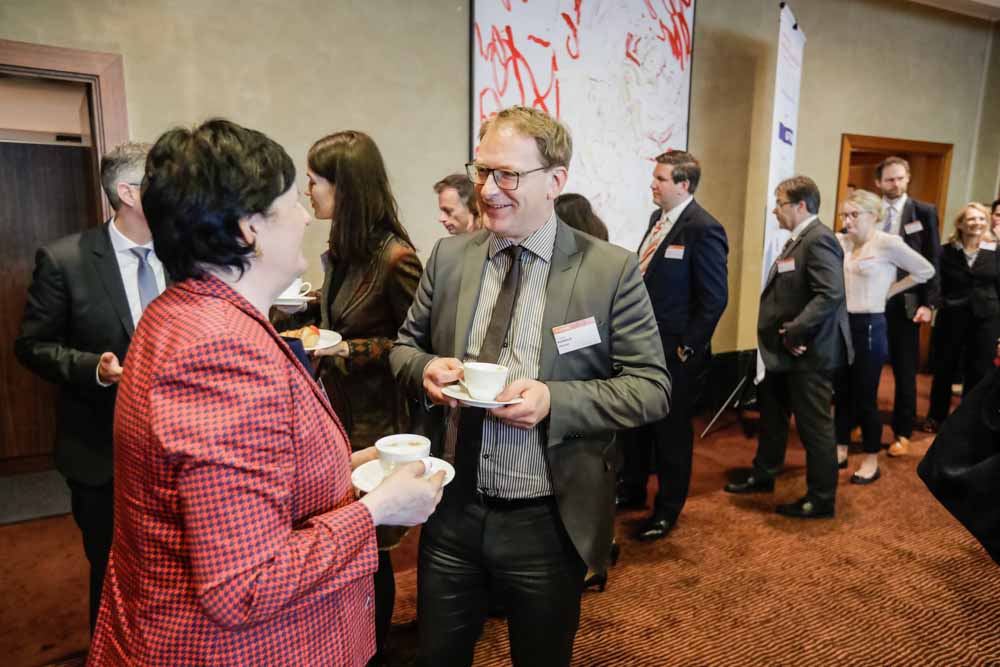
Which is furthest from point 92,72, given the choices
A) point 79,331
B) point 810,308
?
point 810,308

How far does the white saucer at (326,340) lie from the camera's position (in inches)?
65.0

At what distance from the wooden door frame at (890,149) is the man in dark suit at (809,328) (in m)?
2.94

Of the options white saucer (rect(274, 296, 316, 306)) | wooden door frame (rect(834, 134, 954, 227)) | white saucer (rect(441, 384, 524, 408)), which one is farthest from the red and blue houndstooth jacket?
wooden door frame (rect(834, 134, 954, 227))

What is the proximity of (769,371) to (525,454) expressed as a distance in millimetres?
2307

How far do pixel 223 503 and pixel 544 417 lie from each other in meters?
0.67

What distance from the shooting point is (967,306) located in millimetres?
4652

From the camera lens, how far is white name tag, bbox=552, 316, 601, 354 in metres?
1.32

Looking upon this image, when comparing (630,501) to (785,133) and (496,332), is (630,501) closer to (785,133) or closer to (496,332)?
(496,332)

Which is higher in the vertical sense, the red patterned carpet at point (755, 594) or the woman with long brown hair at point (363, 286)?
the woman with long brown hair at point (363, 286)

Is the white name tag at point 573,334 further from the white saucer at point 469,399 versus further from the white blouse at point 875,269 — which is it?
the white blouse at point 875,269

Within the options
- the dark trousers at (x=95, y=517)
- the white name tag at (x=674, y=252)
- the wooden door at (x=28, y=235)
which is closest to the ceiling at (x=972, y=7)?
the white name tag at (x=674, y=252)

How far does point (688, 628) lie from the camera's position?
2.31m

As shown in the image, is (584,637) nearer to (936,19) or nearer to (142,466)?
(142,466)

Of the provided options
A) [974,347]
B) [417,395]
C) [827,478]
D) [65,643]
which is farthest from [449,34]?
[974,347]
